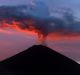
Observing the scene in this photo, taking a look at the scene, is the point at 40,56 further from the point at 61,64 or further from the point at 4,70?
the point at 4,70

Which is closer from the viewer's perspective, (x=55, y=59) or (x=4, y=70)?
(x=4, y=70)

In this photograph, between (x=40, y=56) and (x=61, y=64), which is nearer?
(x=61, y=64)

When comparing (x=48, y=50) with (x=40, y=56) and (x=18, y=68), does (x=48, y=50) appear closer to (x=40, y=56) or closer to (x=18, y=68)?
(x=40, y=56)

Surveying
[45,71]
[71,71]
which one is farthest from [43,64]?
[71,71]

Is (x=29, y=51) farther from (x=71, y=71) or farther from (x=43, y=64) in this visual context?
(x=71, y=71)

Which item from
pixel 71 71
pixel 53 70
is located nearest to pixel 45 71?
pixel 53 70
